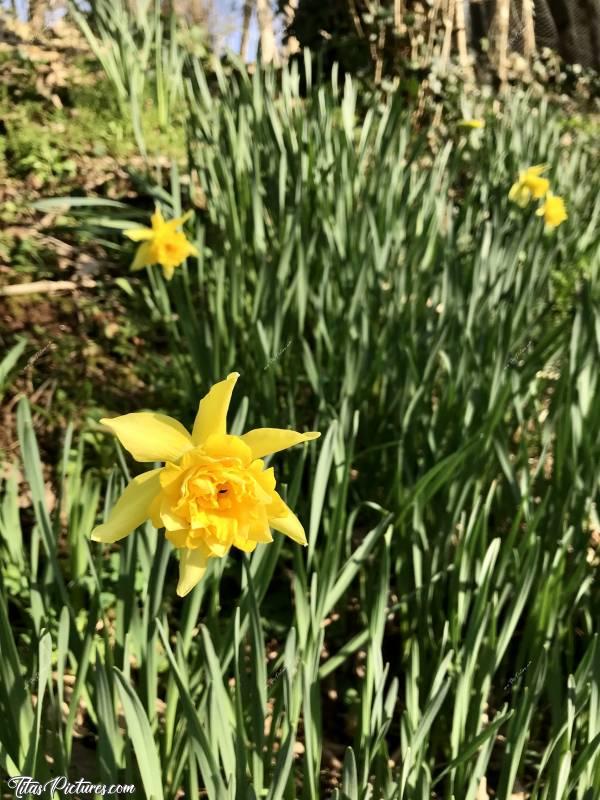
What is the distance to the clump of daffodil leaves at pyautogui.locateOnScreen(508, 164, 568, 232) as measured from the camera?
7.42 feet

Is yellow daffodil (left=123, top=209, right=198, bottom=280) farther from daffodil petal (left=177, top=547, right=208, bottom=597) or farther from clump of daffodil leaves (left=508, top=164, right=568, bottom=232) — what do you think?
daffodil petal (left=177, top=547, right=208, bottom=597)

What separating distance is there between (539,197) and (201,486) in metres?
1.99

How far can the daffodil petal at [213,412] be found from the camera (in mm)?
739

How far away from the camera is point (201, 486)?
708 mm

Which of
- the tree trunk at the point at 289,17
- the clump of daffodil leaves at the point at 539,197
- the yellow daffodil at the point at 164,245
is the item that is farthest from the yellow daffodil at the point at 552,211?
the tree trunk at the point at 289,17

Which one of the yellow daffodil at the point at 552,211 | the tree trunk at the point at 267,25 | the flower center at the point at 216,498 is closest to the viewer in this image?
the flower center at the point at 216,498

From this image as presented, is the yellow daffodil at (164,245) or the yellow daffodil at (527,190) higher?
the yellow daffodil at (527,190)

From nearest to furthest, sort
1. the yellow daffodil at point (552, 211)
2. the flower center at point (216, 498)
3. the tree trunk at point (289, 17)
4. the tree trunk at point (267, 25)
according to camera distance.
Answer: the flower center at point (216, 498)
the yellow daffodil at point (552, 211)
the tree trunk at point (289, 17)
the tree trunk at point (267, 25)

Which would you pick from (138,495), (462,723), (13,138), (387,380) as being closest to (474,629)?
(462,723)

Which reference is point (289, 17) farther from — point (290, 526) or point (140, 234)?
point (290, 526)

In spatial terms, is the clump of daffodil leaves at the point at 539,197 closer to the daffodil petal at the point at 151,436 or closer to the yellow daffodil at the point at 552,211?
the yellow daffodil at the point at 552,211

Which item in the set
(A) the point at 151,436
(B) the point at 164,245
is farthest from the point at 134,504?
(B) the point at 164,245

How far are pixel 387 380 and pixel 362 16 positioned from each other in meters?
3.67

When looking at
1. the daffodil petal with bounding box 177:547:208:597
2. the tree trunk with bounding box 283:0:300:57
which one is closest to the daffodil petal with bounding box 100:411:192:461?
the daffodil petal with bounding box 177:547:208:597
